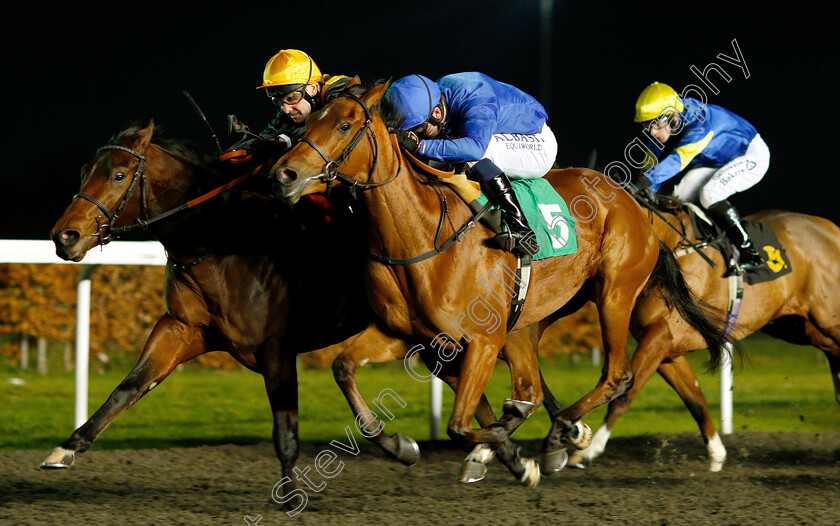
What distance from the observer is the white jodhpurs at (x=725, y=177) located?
5133 millimetres

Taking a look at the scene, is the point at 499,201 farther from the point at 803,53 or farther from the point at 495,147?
the point at 803,53

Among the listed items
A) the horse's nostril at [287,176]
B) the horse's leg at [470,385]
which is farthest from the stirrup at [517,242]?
the horse's nostril at [287,176]

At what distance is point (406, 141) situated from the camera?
3156 mm

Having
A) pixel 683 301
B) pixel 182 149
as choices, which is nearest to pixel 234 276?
pixel 182 149

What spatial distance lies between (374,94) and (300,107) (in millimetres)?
879

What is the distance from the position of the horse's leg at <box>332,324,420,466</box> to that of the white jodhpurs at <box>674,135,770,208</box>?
2629mm

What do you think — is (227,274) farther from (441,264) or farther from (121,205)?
(441,264)

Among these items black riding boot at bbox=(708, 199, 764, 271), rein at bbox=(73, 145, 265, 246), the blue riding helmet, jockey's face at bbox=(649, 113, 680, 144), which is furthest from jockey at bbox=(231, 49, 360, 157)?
black riding boot at bbox=(708, 199, 764, 271)

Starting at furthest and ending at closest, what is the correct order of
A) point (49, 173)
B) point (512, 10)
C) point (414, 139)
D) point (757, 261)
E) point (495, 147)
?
point (512, 10) → point (49, 173) → point (757, 261) → point (495, 147) → point (414, 139)

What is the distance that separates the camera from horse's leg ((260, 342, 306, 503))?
3.54 meters

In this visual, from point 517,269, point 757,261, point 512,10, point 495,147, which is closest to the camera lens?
point 517,269

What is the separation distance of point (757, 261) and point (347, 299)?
2.57 m

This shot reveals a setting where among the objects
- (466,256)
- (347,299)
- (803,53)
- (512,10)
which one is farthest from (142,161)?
(803,53)

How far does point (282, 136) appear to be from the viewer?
358 centimetres
